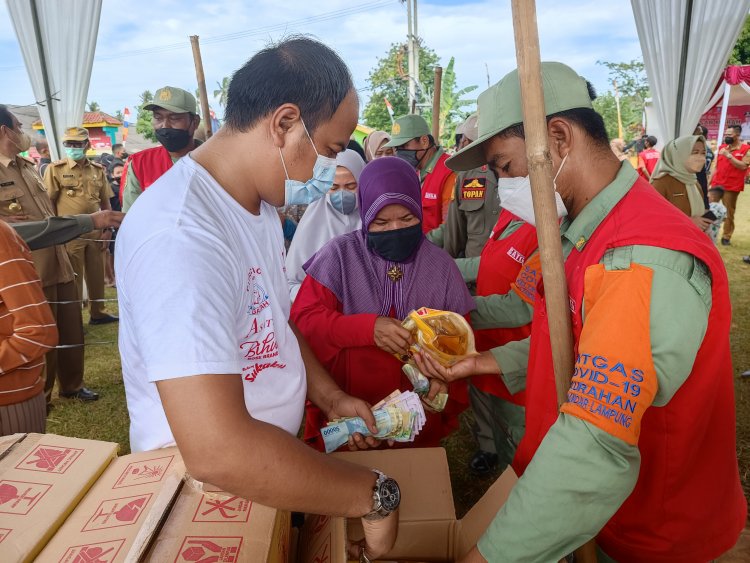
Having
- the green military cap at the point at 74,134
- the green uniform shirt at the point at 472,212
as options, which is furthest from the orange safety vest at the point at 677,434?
the green military cap at the point at 74,134

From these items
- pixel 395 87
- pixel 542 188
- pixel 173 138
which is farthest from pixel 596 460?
pixel 395 87

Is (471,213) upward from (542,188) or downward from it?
downward

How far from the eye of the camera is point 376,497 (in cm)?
111

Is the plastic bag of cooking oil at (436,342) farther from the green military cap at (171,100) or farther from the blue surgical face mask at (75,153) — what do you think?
the blue surgical face mask at (75,153)

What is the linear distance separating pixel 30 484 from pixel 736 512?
1.84 metres

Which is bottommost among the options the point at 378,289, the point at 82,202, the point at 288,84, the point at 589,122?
the point at 378,289

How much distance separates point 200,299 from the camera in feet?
2.95

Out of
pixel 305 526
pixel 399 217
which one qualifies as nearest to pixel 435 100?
pixel 399 217

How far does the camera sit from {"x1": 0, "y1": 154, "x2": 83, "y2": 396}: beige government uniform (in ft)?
14.1

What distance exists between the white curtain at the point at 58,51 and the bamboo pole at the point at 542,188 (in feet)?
18.9

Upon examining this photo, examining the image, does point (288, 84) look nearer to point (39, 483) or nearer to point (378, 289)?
point (39, 483)

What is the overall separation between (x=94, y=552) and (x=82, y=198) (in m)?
6.90

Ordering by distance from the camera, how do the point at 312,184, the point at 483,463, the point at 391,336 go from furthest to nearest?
the point at 483,463 < the point at 391,336 < the point at 312,184

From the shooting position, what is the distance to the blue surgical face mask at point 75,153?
6426mm
